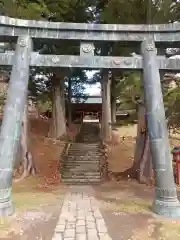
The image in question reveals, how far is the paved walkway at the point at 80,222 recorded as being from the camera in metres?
5.50

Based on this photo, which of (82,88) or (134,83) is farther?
(82,88)

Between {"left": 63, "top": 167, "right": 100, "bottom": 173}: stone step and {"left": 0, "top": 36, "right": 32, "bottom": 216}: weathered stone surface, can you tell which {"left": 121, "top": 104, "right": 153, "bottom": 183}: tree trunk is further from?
{"left": 0, "top": 36, "right": 32, "bottom": 216}: weathered stone surface

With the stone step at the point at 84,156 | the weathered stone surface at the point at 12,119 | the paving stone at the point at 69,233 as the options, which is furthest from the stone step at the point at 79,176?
the paving stone at the point at 69,233

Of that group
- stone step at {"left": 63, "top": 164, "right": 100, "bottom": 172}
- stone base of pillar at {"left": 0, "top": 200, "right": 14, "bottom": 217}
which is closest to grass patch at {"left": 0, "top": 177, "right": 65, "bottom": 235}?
stone base of pillar at {"left": 0, "top": 200, "right": 14, "bottom": 217}

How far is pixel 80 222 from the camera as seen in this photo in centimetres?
627

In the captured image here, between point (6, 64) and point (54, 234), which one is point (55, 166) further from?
point (54, 234)

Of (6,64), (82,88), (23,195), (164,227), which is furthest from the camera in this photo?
(82,88)

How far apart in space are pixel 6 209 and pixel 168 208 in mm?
3876

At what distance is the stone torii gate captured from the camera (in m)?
7.36

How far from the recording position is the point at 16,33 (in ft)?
26.8

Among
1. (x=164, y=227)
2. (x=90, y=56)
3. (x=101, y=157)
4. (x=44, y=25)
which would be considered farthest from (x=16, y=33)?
(x=101, y=157)

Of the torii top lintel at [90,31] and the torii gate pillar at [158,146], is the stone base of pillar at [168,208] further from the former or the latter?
the torii top lintel at [90,31]

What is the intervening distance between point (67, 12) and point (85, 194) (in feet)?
30.2

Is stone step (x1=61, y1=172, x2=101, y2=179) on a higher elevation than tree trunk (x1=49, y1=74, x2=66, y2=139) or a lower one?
lower
